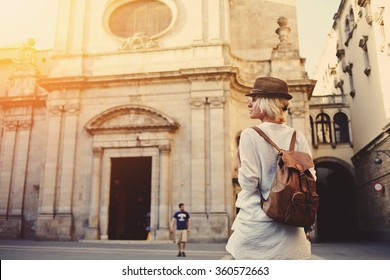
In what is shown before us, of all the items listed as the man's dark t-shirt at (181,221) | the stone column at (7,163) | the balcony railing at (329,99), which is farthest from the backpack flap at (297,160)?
the balcony railing at (329,99)

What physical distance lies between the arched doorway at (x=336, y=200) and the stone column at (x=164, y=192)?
A: 40.9 feet

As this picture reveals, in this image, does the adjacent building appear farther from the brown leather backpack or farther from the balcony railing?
the brown leather backpack

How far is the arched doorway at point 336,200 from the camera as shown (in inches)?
1085

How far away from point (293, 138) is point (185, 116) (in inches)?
704

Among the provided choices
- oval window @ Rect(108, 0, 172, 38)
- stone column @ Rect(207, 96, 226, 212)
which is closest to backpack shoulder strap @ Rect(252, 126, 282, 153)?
stone column @ Rect(207, 96, 226, 212)

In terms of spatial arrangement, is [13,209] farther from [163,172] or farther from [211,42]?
[211,42]

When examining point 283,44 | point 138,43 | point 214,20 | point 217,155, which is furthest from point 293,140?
point 283,44

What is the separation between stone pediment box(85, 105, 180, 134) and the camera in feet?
66.6

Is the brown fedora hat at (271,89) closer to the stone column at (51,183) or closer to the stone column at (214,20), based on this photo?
the stone column at (214,20)

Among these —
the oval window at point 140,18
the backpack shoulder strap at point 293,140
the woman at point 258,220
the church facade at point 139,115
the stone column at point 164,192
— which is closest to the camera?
the woman at point 258,220

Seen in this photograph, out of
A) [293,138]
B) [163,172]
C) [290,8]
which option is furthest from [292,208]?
[290,8]

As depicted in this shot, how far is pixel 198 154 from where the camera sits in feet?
65.0

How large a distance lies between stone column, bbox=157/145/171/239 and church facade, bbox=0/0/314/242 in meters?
0.05

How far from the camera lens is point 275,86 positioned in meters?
2.97
